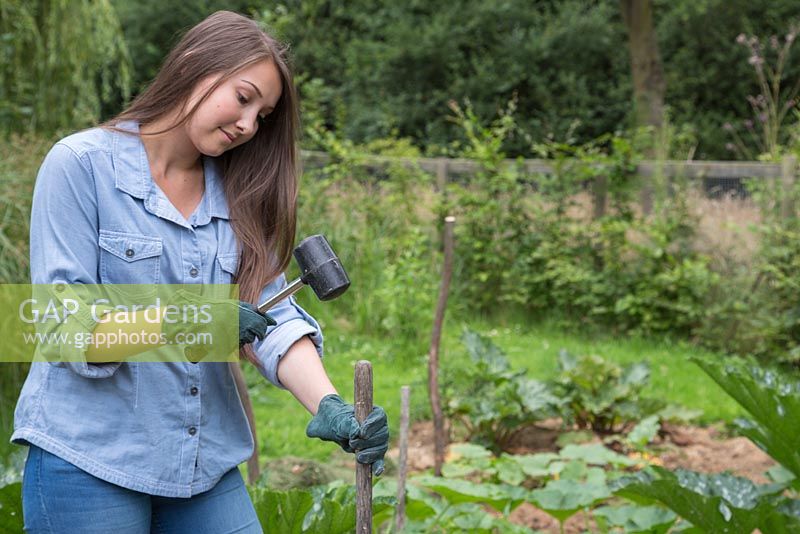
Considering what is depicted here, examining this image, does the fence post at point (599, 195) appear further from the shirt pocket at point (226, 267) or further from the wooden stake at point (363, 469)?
the wooden stake at point (363, 469)

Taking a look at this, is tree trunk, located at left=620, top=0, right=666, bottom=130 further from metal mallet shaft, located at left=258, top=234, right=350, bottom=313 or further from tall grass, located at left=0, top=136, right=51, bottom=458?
metal mallet shaft, located at left=258, top=234, right=350, bottom=313

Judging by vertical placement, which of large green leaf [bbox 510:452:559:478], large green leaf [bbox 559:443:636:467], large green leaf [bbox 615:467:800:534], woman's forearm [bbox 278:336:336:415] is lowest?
large green leaf [bbox 559:443:636:467]

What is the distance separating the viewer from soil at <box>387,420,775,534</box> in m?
4.46

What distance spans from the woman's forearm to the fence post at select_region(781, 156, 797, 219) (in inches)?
209

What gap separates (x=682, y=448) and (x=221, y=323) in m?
3.59

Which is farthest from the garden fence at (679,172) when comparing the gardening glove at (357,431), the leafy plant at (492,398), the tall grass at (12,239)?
the gardening glove at (357,431)

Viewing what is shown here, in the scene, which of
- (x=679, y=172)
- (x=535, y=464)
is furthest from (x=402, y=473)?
(x=679, y=172)

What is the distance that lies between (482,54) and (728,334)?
10317 mm

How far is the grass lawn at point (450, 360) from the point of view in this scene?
5.10 m

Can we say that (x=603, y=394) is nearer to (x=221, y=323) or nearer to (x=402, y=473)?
(x=402, y=473)

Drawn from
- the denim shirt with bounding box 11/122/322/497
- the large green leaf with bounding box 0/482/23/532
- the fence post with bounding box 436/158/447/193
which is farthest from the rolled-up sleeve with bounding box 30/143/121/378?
the fence post with bounding box 436/158/447/193

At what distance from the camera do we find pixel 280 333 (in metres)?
2.02

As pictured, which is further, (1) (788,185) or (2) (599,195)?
(2) (599,195)

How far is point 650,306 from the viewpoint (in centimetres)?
702
